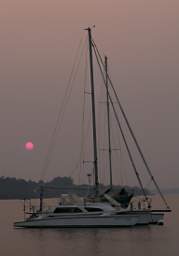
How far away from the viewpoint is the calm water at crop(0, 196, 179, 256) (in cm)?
4912

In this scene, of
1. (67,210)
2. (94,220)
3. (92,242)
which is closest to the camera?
(92,242)

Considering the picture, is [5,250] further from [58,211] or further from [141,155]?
[141,155]

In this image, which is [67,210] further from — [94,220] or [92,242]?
[92,242]

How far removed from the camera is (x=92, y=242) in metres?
54.8

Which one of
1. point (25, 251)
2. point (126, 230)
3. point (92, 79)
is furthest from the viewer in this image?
point (92, 79)

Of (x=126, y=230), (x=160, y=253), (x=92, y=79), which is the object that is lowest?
(x=160, y=253)

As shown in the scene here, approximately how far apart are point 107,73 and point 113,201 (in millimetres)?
14179

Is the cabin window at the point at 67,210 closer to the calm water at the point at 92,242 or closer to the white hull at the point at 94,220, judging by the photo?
the white hull at the point at 94,220

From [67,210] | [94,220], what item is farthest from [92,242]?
[67,210]

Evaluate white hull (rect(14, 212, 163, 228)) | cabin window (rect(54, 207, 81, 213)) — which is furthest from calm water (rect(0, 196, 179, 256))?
cabin window (rect(54, 207, 81, 213))

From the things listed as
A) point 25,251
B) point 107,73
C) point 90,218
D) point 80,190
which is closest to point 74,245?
point 25,251

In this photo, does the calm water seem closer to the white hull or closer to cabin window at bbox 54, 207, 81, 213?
the white hull

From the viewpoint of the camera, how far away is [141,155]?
66750 millimetres

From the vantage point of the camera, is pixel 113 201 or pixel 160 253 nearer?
pixel 160 253
